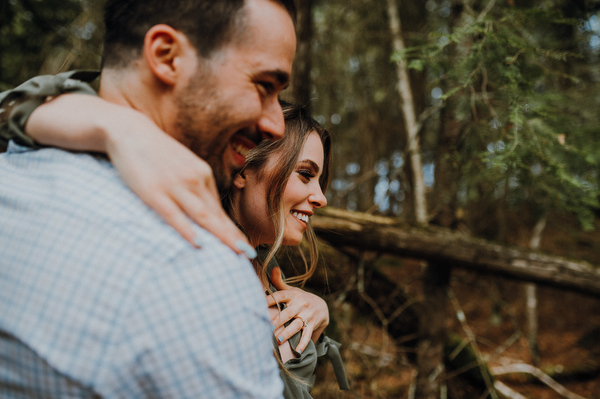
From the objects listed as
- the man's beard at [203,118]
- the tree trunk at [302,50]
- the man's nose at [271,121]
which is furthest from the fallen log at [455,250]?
the man's beard at [203,118]

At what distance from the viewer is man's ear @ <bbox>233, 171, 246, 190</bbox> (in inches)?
67.0

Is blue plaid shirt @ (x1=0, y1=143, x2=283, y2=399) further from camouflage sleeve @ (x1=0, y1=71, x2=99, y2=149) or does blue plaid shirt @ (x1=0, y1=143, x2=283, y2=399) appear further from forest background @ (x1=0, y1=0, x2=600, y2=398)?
forest background @ (x1=0, y1=0, x2=600, y2=398)

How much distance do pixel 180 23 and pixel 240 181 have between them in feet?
2.58

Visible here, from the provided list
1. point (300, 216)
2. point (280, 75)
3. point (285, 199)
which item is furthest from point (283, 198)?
point (280, 75)

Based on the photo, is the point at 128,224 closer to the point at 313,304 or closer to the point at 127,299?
the point at 127,299

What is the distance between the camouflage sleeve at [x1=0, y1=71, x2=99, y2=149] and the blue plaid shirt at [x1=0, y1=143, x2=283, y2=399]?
1.00 ft

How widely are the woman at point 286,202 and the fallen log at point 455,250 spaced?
1.34m

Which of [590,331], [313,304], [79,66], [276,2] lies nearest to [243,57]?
[276,2]

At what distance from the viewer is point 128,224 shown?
82 centimetres

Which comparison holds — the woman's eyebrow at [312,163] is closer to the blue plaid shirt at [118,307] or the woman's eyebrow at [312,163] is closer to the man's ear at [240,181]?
the man's ear at [240,181]

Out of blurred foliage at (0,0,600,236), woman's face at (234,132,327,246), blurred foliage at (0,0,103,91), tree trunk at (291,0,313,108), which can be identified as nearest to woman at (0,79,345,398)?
woman's face at (234,132,327,246)

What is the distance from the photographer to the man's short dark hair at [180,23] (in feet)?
3.40

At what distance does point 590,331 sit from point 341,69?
669cm

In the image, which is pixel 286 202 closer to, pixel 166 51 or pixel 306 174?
pixel 306 174
